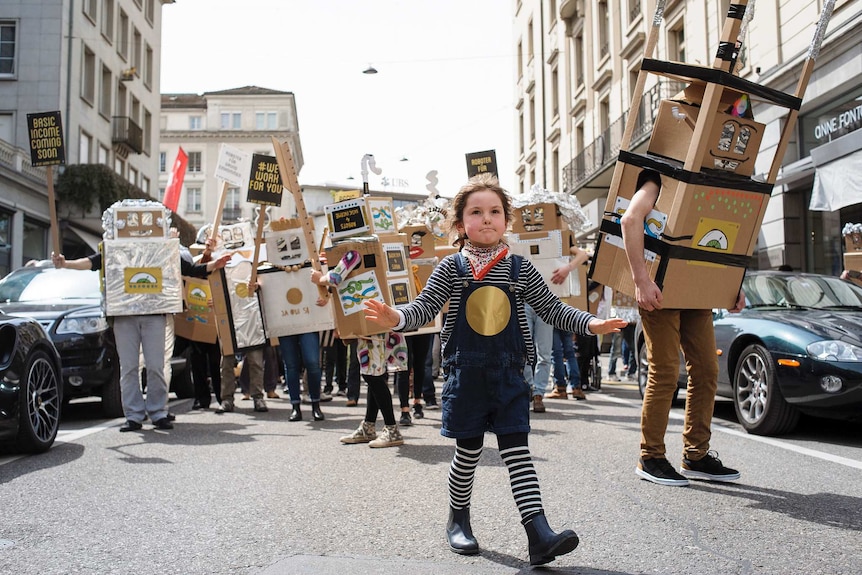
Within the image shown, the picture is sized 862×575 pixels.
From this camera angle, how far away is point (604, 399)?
10.9 metres

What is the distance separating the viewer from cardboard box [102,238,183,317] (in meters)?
7.91

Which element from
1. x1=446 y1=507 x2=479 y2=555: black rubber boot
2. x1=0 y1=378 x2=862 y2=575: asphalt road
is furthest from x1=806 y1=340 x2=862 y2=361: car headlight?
x1=446 y1=507 x2=479 y2=555: black rubber boot

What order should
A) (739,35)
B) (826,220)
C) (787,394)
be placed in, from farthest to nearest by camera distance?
(826,220)
(787,394)
(739,35)

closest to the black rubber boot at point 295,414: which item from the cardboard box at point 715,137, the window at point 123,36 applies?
the cardboard box at point 715,137

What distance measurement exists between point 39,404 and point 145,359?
5.77ft

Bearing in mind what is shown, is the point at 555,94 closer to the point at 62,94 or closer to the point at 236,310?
the point at 62,94

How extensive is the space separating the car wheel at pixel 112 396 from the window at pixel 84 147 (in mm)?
25830

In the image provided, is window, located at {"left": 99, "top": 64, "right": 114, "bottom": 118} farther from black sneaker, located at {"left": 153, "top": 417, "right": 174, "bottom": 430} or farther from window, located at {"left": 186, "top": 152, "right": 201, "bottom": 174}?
window, located at {"left": 186, "top": 152, "right": 201, "bottom": 174}

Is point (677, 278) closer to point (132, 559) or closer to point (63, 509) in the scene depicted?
point (132, 559)

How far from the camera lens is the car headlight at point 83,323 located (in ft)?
28.1

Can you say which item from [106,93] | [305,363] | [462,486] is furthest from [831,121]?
[106,93]

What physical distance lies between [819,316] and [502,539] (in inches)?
177

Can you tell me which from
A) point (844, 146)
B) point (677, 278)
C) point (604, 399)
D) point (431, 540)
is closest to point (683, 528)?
point (431, 540)

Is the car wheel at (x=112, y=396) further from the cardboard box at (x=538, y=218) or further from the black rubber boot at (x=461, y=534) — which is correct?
the black rubber boot at (x=461, y=534)
